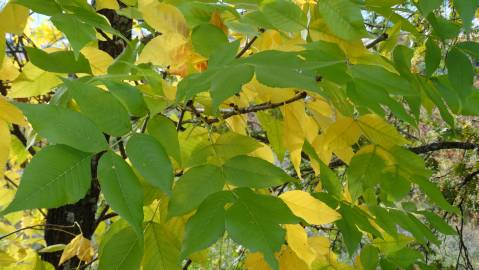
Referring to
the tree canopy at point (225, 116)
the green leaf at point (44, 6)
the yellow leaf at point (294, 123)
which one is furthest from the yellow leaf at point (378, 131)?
the green leaf at point (44, 6)

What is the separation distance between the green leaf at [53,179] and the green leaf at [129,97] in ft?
0.28

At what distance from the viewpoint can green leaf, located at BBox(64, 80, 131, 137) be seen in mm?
479

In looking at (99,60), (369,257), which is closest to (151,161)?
(99,60)

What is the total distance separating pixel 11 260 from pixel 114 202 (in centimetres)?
43

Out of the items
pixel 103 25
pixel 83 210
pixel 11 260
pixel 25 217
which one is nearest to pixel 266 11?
pixel 103 25

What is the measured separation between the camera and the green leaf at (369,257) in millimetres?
797

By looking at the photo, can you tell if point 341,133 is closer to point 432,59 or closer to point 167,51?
point 432,59

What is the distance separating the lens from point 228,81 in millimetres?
427

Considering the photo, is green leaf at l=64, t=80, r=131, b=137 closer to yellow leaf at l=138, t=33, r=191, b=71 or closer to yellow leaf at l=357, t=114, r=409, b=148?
yellow leaf at l=138, t=33, r=191, b=71

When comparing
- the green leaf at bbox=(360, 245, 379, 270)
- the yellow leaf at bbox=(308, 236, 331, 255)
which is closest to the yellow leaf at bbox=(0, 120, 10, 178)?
the yellow leaf at bbox=(308, 236, 331, 255)

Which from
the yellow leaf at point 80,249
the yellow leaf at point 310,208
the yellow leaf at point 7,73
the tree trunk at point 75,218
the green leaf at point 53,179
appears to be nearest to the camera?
the green leaf at point 53,179

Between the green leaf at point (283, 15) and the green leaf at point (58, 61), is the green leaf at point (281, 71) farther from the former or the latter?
the green leaf at point (58, 61)

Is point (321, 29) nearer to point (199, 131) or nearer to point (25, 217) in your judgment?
point (199, 131)

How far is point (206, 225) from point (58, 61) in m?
0.30
